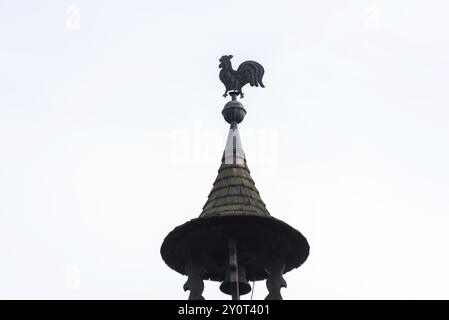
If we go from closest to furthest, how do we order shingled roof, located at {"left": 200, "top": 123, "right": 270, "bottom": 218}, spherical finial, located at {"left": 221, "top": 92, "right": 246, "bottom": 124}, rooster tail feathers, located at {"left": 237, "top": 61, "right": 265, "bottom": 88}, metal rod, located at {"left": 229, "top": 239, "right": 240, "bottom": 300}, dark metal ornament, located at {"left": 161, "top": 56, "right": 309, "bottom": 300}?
metal rod, located at {"left": 229, "top": 239, "right": 240, "bottom": 300}, dark metal ornament, located at {"left": 161, "top": 56, "right": 309, "bottom": 300}, shingled roof, located at {"left": 200, "top": 123, "right": 270, "bottom": 218}, spherical finial, located at {"left": 221, "top": 92, "right": 246, "bottom": 124}, rooster tail feathers, located at {"left": 237, "top": 61, "right": 265, "bottom": 88}

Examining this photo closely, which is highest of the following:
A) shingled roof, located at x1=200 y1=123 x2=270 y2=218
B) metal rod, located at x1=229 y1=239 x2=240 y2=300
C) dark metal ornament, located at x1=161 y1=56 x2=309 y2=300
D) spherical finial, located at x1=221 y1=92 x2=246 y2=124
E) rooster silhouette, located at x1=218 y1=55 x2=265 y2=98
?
rooster silhouette, located at x1=218 y1=55 x2=265 y2=98

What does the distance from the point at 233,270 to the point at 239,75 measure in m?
4.25

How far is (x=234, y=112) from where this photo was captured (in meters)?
18.8

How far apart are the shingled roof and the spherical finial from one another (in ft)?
0.39

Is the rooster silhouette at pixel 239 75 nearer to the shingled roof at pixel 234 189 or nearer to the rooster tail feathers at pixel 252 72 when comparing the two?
the rooster tail feathers at pixel 252 72

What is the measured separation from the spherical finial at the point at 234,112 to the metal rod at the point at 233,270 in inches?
116

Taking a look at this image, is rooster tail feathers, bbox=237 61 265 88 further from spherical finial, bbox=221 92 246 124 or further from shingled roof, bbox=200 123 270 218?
shingled roof, bbox=200 123 270 218

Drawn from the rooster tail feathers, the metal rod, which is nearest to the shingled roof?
the metal rod

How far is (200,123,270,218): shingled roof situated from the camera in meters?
17.1

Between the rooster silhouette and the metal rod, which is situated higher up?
the rooster silhouette

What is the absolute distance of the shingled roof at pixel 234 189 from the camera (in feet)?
56.1
